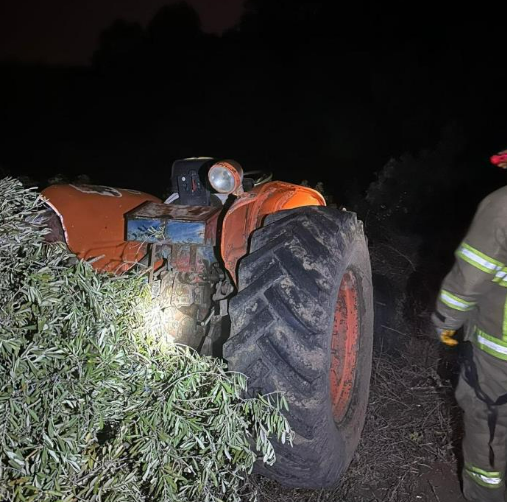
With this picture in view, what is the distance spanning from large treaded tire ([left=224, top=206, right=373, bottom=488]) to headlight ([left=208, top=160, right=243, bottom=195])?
17.7 inches

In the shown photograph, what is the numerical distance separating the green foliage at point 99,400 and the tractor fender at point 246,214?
640 mm

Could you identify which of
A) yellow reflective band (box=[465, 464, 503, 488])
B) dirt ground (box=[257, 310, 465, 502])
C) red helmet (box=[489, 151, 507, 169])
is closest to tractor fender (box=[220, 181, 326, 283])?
red helmet (box=[489, 151, 507, 169])

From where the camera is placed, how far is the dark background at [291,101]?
10.8 metres

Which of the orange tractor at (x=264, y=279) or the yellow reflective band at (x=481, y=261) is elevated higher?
the yellow reflective band at (x=481, y=261)

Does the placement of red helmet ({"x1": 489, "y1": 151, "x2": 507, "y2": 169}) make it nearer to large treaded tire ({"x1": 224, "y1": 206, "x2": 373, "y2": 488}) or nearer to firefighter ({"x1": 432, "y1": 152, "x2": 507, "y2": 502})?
firefighter ({"x1": 432, "y1": 152, "x2": 507, "y2": 502})

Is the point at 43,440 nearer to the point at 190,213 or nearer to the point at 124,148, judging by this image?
the point at 190,213

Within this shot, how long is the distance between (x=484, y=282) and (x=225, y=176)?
4.99ft

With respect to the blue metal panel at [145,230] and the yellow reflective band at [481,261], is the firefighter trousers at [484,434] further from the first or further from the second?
the blue metal panel at [145,230]

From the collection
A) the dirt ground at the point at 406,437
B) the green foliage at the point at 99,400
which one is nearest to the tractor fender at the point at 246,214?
the green foliage at the point at 99,400

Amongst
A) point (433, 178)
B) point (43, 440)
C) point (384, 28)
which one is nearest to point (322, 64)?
point (384, 28)

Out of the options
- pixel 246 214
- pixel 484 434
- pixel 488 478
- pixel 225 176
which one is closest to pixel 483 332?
pixel 484 434

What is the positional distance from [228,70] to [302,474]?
28.3m

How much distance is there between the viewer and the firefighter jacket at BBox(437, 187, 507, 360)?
261cm

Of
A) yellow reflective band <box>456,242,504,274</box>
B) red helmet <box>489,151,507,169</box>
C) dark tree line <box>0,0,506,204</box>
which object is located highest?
red helmet <box>489,151,507,169</box>
